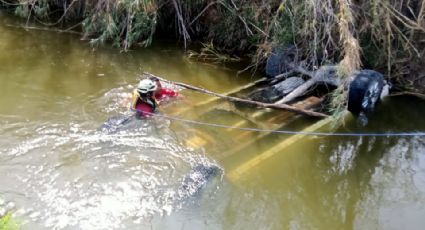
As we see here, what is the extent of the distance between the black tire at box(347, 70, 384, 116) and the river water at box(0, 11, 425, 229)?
238 mm

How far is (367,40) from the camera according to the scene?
304 inches

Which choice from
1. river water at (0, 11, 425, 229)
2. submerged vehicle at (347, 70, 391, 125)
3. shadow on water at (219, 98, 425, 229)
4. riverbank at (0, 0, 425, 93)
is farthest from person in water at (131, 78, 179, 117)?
submerged vehicle at (347, 70, 391, 125)

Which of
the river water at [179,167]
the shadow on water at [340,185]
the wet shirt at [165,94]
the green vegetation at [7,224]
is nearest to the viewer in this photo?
the green vegetation at [7,224]

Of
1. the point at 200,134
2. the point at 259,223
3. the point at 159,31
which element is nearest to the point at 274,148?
the point at 200,134

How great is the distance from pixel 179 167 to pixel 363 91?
2859 mm

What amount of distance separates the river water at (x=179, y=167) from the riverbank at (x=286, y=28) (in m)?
0.77

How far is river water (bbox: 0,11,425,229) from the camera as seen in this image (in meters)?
4.97

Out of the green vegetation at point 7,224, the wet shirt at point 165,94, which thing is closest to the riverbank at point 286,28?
the wet shirt at point 165,94

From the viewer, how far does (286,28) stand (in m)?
7.60

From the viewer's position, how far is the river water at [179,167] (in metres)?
4.97

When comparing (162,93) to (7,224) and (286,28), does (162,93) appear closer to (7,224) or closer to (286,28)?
(286,28)

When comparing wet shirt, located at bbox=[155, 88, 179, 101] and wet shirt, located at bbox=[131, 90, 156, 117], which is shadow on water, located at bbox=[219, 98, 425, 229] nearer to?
wet shirt, located at bbox=[131, 90, 156, 117]

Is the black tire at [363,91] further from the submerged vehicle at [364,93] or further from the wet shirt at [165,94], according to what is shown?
the wet shirt at [165,94]

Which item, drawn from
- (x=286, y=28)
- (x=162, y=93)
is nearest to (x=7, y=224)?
(x=162, y=93)
